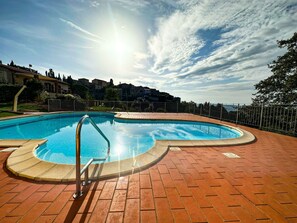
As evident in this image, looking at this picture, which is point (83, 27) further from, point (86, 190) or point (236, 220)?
point (236, 220)

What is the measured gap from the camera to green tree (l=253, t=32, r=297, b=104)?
35.9 feet

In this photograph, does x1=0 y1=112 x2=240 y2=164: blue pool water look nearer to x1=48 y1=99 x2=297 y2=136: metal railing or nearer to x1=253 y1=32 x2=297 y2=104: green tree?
x1=48 y1=99 x2=297 y2=136: metal railing

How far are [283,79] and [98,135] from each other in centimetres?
1525

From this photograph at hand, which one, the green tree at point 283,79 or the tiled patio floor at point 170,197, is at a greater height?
the green tree at point 283,79

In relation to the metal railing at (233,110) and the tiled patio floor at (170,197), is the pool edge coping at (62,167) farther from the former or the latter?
the metal railing at (233,110)

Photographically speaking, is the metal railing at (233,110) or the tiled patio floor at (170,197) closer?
the tiled patio floor at (170,197)

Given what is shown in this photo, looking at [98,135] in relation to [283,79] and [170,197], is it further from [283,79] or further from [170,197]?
[283,79]

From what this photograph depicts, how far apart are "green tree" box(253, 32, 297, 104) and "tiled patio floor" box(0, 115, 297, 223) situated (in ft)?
34.6

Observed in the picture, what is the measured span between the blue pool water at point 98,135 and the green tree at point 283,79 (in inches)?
245

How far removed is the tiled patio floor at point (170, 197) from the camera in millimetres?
1454

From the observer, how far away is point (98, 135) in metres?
6.48

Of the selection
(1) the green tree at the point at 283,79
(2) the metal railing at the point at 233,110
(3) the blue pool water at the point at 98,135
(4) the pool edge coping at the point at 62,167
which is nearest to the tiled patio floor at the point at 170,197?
(4) the pool edge coping at the point at 62,167

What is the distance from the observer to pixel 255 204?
1.66 meters

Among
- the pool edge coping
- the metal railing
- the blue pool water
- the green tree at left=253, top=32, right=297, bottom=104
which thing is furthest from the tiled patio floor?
the green tree at left=253, top=32, right=297, bottom=104
